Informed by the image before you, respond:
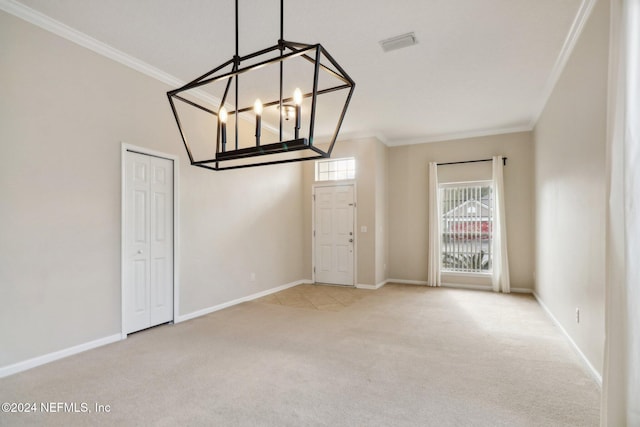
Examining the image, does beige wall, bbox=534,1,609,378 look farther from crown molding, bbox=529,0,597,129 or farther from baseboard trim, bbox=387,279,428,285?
baseboard trim, bbox=387,279,428,285

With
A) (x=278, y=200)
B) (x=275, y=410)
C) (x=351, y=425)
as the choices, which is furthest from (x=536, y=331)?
(x=278, y=200)

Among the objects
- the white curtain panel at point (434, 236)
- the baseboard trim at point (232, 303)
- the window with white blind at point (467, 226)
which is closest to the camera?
the baseboard trim at point (232, 303)

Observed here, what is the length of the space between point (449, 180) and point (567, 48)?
3.44 metres

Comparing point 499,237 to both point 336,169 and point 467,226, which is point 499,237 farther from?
point 336,169

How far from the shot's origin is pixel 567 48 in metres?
3.30

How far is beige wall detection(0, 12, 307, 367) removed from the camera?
2.76m

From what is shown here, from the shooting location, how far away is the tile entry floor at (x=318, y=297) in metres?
5.06

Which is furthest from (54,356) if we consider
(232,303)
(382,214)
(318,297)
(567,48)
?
(567,48)

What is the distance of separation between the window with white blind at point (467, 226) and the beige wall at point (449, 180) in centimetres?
22

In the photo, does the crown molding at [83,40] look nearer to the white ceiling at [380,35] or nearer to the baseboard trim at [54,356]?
the white ceiling at [380,35]

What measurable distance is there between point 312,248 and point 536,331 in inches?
163

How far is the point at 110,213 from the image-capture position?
346cm

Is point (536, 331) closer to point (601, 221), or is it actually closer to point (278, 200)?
point (601, 221)

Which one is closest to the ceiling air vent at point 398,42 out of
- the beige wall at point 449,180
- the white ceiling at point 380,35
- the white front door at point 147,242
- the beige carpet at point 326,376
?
the white ceiling at point 380,35
